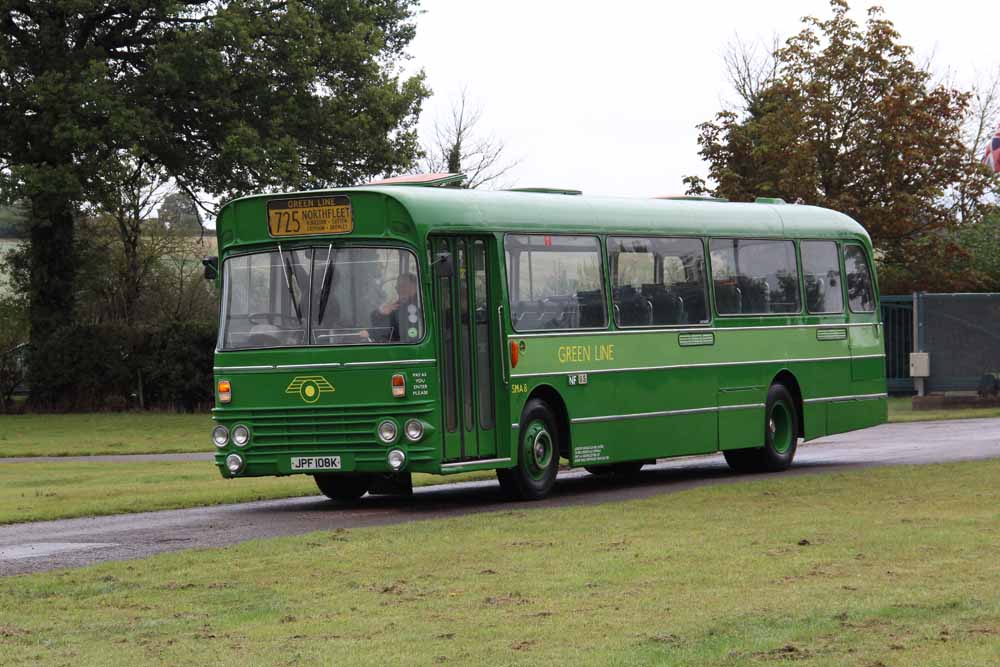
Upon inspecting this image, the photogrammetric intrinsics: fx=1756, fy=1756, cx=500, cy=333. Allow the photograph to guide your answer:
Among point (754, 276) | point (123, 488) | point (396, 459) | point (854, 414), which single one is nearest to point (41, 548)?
point (396, 459)

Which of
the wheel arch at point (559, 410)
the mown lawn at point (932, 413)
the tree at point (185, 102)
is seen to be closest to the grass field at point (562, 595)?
the wheel arch at point (559, 410)

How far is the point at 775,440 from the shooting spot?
22312 millimetres

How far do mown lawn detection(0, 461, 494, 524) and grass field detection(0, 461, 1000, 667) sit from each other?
176 inches

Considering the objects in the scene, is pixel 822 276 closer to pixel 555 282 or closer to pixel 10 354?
pixel 555 282

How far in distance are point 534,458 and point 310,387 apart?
2576mm

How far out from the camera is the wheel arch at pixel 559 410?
60.4 ft

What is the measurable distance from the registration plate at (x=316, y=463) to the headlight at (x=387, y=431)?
20.3 inches

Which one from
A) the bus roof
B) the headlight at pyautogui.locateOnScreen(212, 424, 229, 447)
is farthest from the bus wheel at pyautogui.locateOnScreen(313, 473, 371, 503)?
the bus roof

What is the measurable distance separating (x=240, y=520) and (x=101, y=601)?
5.72 m

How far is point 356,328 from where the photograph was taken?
17016 millimetres

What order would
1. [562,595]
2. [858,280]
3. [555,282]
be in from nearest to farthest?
1. [562,595]
2. [555,282]
3. [858,280]

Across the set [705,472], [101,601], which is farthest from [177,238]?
[101,601]

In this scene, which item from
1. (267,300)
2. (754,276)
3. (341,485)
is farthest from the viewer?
(754,276)

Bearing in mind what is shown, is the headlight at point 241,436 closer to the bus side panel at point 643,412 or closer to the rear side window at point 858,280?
the bus side panel at point 643,412
